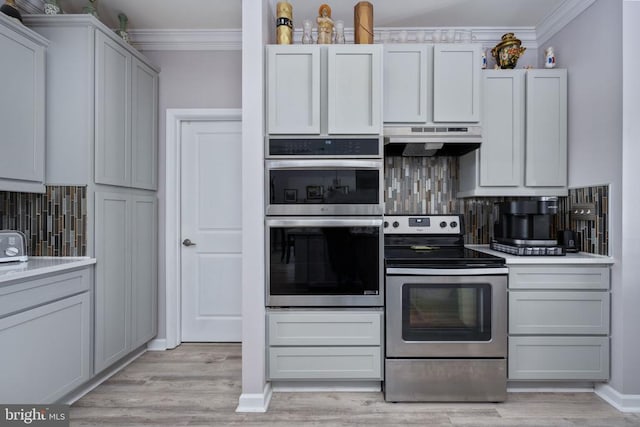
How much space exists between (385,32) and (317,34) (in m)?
0.78

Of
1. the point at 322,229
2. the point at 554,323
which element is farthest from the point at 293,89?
the point at 554,323

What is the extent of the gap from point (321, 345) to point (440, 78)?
1.98 meters

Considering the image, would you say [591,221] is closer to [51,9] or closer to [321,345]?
[321,345]

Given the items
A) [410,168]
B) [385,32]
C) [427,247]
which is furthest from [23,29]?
[427,247]

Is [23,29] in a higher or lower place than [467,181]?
higher

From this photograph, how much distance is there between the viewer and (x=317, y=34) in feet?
7.84

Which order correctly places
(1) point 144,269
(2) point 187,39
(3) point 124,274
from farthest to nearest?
(2) point 187,39, (1) point 144,269, (3) point 124,274

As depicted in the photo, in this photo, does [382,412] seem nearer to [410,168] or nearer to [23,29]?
[410,168]

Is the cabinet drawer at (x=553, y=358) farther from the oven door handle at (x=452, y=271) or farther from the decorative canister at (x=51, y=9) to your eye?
the decorative canister at (x=51, y=9)

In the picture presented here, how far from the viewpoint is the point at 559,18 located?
8.63 feet

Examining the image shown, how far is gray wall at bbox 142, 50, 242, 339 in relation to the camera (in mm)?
3029

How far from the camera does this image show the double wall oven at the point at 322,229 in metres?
2.21

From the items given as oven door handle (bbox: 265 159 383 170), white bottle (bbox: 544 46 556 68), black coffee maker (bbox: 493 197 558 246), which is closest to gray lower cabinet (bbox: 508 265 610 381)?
black coffee maker (bbox: 493 197 558 246)

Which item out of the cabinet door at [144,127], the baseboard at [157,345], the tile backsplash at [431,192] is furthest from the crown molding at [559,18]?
the baseboard at [157,345]
